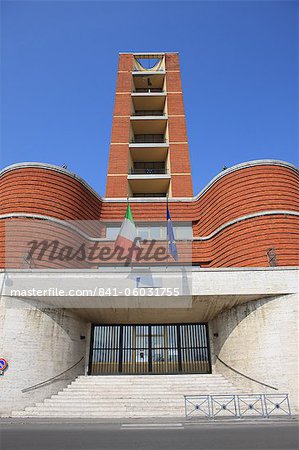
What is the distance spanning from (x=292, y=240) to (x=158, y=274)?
7936 mm

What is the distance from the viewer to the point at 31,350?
13.1 meters

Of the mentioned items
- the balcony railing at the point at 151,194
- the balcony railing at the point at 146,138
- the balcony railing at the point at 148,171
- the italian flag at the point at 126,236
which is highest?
the balcony railing at the point at 146,138

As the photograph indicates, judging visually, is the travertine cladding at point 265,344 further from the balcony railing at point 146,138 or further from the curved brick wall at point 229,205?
the balcony railing at point 146,138

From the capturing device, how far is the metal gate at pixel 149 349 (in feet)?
56.5

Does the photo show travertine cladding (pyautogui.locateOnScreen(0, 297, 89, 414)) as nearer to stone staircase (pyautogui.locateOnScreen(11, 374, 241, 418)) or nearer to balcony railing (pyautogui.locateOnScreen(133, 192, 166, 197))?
stone staircase (pyautogui.locateOnScreen(11, 374, 241, 418))

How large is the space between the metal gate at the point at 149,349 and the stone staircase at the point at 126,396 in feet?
6.46

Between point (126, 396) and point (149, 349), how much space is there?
4.72 metres

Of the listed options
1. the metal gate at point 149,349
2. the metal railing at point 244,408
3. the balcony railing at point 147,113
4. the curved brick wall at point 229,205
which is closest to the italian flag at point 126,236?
the curved brick wall at point 229,205

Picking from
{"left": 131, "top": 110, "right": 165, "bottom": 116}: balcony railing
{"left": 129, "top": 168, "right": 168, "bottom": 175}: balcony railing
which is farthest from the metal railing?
{"left": 131, "top": 110, "right": 165, "bottom": 116}: balcony railing

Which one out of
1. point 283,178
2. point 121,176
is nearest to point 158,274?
point 283,178

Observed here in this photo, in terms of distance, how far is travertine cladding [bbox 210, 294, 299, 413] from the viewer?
12.6m

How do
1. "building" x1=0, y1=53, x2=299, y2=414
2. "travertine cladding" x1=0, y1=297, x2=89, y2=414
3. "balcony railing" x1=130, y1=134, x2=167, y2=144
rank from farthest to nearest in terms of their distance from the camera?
"balcony railing" x1=130, y1=134, x2=167, y2=144, "building" x1=0, y1=53, x2=299, y2=414, "travertine cladding" x1=0, y1=297, x2=89, y2=414

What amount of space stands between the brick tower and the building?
372mm

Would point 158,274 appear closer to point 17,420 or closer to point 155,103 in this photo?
point 17,420
